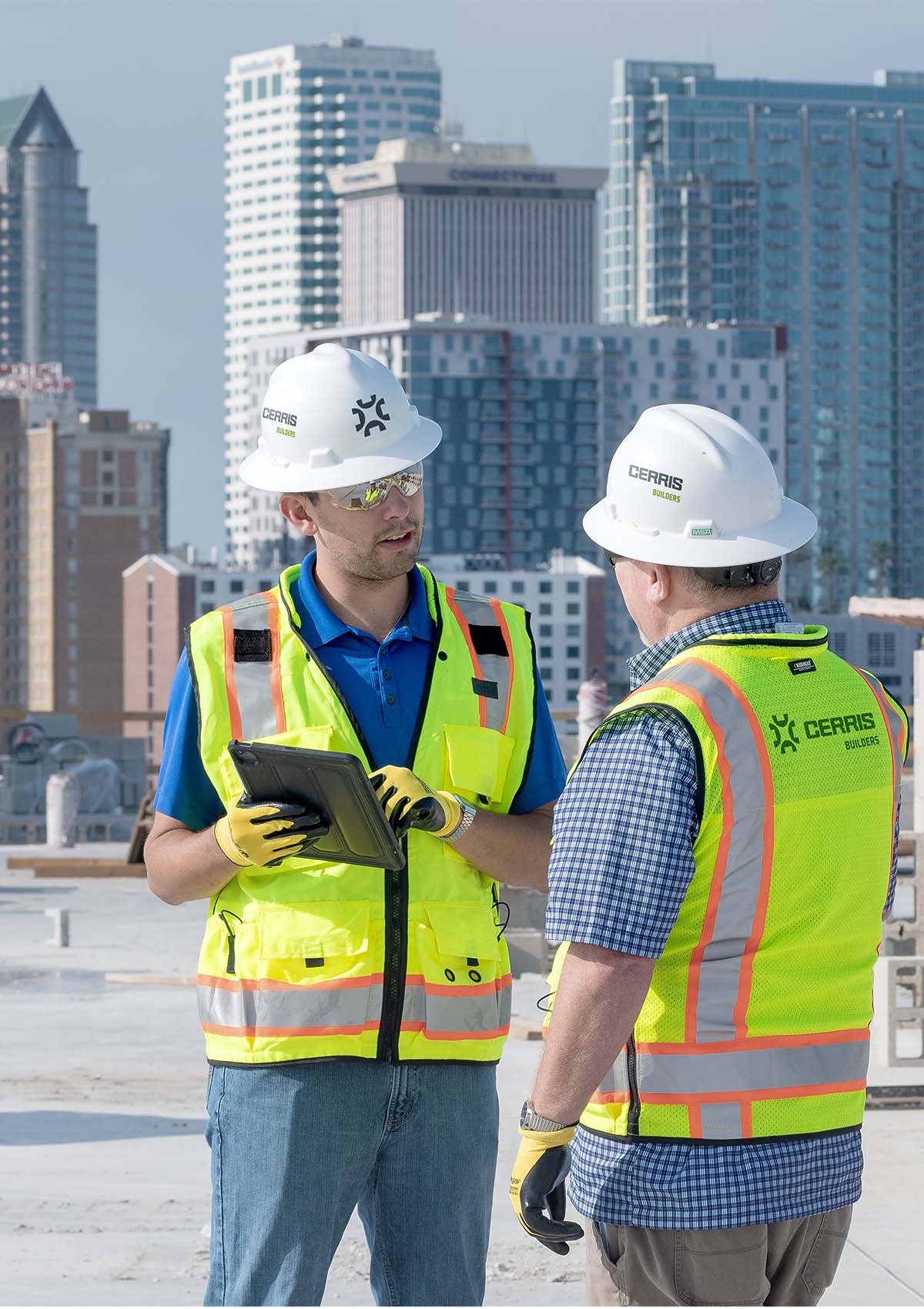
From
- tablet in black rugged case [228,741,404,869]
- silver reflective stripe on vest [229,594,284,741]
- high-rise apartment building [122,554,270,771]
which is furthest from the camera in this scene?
high-rise apartment building [122,554,270,771]

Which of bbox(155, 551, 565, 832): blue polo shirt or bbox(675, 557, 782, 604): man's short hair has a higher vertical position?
bbox(675, 557, 782, 604): man's short hair

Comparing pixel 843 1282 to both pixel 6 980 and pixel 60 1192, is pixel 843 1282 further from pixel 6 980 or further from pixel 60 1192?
pixel 6 980

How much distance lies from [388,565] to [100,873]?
19.1m

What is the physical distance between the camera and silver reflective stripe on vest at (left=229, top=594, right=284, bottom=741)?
369 centimetres

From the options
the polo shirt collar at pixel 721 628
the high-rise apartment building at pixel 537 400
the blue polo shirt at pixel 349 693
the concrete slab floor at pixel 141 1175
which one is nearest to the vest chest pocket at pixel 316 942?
the blue polo shirt at pixel 349 693

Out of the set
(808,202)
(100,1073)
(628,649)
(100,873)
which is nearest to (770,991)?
(100,1073)

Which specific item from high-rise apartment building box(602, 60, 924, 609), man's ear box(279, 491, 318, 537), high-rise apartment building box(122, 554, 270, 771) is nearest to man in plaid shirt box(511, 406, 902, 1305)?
man's ear box(279, 491, 318, 537)

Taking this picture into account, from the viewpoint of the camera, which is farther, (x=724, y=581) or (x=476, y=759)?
(x=476, y=759)

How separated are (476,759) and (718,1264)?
0.99 m

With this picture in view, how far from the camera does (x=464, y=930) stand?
3.64m

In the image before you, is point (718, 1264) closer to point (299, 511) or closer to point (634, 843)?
point (634, 843)

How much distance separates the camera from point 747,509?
337 centimetres

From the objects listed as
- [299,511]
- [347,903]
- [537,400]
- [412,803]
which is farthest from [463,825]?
[537,400]

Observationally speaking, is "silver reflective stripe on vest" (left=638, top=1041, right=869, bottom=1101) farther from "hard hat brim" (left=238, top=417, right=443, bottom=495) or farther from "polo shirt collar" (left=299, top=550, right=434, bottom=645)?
"hard hat brim" (left=238, top=417, right=443, bottom=495)
